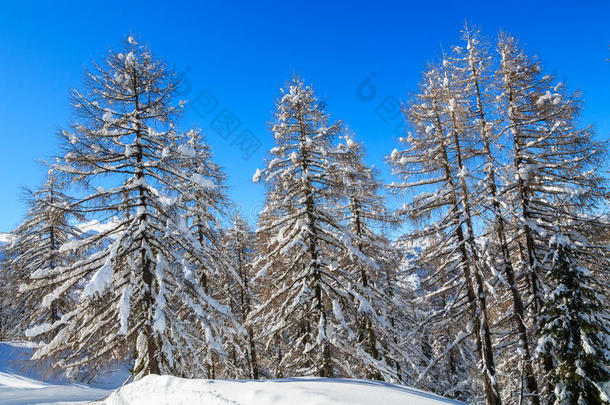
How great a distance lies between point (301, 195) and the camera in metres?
13.4

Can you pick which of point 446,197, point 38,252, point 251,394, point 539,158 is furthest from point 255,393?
point 38,252

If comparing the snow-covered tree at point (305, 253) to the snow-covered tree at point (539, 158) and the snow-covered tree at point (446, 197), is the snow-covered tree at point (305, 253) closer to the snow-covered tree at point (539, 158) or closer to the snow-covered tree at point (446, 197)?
the snow-covered tree at point (446, 197)

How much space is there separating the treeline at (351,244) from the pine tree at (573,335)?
0.05 m

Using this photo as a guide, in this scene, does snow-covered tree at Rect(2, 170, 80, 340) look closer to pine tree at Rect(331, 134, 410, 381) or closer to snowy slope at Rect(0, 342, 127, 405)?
snowy slope at Rect(0, 342, 127, 405)

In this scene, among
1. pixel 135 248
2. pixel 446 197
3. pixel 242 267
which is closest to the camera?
pixel 135 248

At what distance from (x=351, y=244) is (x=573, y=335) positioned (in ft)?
23.0

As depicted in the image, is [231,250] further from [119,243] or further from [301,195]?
[119,243]

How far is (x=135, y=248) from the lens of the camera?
9.55 meters

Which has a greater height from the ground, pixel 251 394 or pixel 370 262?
pixel 370 262

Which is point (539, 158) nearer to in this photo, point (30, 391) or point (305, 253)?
point (305, 253)

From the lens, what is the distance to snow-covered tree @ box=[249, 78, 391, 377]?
468 inches

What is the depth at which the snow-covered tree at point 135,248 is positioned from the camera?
29.4 ft

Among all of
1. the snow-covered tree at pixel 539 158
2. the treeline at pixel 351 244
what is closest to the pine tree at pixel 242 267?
the treeline at pixel 351 244

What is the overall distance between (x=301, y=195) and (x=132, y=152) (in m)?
6.11
